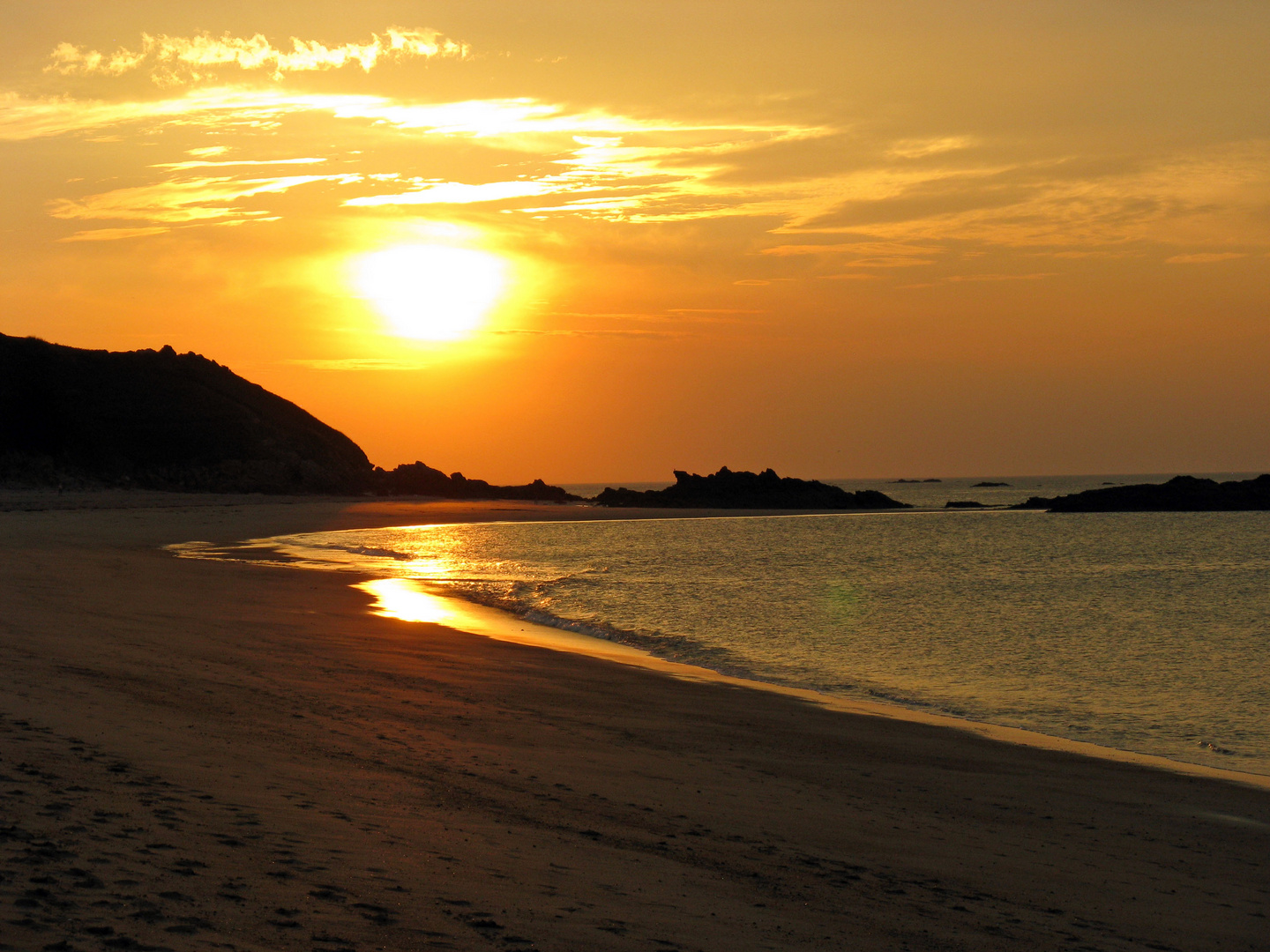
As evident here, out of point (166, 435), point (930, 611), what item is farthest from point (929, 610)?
Answer: point (166, 435)

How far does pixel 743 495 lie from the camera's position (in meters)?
108

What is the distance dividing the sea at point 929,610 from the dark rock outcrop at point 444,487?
5394 centimetres

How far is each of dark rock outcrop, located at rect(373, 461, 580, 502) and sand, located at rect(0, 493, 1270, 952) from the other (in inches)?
4018

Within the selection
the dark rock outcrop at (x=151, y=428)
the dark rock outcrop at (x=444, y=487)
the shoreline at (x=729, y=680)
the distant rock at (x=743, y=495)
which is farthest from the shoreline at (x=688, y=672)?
the dark rock outcrop at (x=444, y=487)

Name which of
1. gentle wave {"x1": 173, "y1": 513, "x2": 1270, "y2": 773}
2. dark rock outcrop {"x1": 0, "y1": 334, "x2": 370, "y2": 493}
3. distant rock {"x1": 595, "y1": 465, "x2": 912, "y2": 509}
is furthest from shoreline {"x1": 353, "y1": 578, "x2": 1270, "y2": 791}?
distant rock {"x1": 595, "y1": 465, "x2": 912, "y2": 509}

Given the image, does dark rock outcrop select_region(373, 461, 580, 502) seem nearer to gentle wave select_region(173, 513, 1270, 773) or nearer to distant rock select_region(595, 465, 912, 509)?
distant rock select_region(595, 465, 912, 509)

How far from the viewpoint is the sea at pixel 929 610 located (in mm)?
15266

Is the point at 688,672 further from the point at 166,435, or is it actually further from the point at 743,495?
the point at 166,435

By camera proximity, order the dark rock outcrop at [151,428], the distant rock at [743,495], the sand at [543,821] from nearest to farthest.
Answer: the sand at [543,821] → the dark rock outcrop at [151,428] → the distant rock at [743,495]

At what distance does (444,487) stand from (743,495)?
34830 millimetres

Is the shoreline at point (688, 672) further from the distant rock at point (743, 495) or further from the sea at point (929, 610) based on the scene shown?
the distant rock at point (743, 495)

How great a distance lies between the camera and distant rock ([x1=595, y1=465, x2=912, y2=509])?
107 m

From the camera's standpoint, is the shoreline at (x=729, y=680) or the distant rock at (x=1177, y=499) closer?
the shoreline at (x=729, y=680)

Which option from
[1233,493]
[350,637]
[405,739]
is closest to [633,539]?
[350,637]
